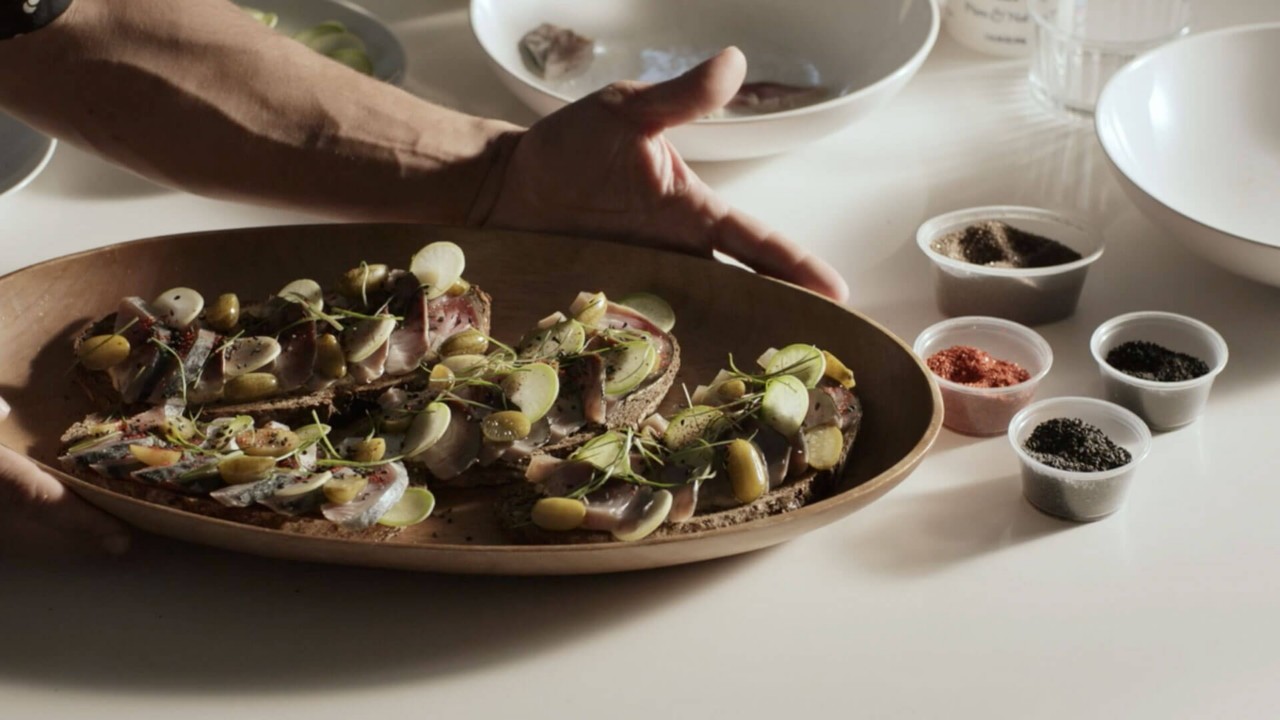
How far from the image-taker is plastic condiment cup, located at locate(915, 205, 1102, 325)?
184 centimetres

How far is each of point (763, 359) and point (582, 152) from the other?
46 centimetres

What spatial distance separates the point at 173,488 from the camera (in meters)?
1.46

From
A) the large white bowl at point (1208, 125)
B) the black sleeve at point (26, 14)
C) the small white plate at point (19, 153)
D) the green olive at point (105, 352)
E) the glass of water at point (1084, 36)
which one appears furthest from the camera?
the glass of water at point (1084, 36)

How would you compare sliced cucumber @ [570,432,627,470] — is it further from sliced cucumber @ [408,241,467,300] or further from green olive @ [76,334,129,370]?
green olive @ [76,334,129,370]

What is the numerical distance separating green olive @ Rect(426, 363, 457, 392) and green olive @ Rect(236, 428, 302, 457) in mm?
166

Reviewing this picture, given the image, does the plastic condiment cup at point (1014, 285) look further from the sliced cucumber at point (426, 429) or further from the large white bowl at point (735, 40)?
the sliced cucumber at point (426, 429)

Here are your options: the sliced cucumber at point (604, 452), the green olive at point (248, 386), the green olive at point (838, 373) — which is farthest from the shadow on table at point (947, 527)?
the green olive at point (248, 386)

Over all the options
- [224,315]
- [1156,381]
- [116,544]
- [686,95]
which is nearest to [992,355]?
[1156,381]

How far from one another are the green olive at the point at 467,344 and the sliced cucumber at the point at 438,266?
0.08m

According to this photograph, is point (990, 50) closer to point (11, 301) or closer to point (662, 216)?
point (662, 216)

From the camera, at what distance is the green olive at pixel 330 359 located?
166cm

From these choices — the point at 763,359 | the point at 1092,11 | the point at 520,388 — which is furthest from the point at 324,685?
the point at 1092,11

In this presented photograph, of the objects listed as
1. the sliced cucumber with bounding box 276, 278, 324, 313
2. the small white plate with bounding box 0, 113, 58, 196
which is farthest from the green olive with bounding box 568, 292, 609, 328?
the small white plate with bounding box 0, 113, 58, 196

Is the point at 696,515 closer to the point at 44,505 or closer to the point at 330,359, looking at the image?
the point at 330,359
